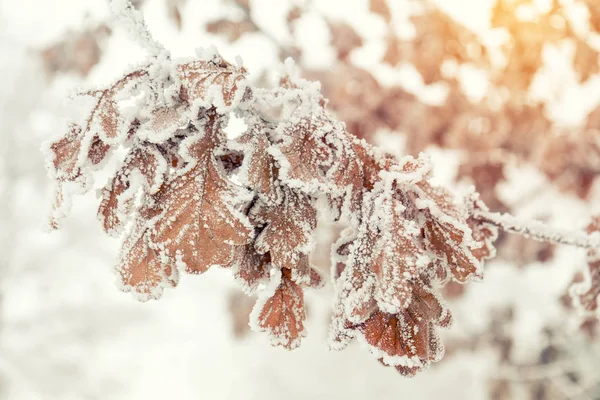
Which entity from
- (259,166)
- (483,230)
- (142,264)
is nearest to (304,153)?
(259,166)

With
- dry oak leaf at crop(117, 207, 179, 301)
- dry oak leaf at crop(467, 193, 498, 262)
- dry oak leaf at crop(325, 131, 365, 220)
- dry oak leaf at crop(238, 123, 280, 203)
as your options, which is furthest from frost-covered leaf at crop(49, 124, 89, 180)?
dry oak leaf at crop(467, 193, 498, 262)

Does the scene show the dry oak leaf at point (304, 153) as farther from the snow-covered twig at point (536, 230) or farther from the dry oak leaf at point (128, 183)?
the snow-covered twig at point (536, 230)

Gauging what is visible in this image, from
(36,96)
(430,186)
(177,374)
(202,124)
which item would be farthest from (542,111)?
(36,96)

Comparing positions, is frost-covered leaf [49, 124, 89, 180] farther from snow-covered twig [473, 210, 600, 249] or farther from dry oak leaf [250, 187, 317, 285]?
snow-covered twig [473, 210, 600, 249]

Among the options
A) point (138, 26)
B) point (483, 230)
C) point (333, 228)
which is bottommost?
point (138, 26)

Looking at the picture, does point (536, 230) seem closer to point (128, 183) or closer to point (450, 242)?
point (450, 242)

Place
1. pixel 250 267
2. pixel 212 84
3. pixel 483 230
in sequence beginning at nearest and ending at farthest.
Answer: pixel 212 84, pixel 250 267, pixel 483 230

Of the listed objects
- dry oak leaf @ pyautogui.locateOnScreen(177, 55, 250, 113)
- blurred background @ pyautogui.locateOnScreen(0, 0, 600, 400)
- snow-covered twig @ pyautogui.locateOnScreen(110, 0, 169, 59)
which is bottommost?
dry oak leaf @ pyautogui.locateOnScreen(177, 55, 250, 113)
